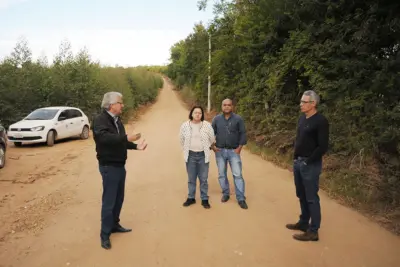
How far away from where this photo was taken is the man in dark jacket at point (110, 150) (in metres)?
4.19

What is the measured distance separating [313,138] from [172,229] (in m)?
2.37

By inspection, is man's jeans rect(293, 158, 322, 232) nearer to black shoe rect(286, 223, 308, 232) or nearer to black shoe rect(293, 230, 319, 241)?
black shoe rect(293, 230, 319, 241)

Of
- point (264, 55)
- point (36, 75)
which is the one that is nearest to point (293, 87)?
point (264, 55)

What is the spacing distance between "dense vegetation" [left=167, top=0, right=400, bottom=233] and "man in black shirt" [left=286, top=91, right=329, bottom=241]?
1512mm

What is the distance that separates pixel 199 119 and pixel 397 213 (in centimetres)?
345

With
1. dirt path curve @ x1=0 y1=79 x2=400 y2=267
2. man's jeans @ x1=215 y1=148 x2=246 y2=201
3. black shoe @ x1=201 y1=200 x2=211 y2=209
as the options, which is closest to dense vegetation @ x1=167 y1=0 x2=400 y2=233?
dirt path curve @ x1=0 y1=79 x2=400 y2=267

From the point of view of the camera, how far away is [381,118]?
21.4 ft

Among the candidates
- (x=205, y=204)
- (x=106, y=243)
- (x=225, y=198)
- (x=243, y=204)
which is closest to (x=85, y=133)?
(x=225, y=198)

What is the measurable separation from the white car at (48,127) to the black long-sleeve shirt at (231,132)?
9467 mm

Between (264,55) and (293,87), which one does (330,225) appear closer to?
(293,87)

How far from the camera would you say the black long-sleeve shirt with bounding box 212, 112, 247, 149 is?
237 inches

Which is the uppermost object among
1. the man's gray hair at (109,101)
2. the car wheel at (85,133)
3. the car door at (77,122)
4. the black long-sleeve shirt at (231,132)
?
the man's gray hair at (109,101)

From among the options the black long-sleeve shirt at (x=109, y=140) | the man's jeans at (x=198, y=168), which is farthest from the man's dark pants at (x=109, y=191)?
the man's jeans at (x=198, y=168)

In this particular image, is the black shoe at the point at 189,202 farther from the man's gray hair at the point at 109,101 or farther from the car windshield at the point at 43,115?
the car windshield at the point at 43,115
